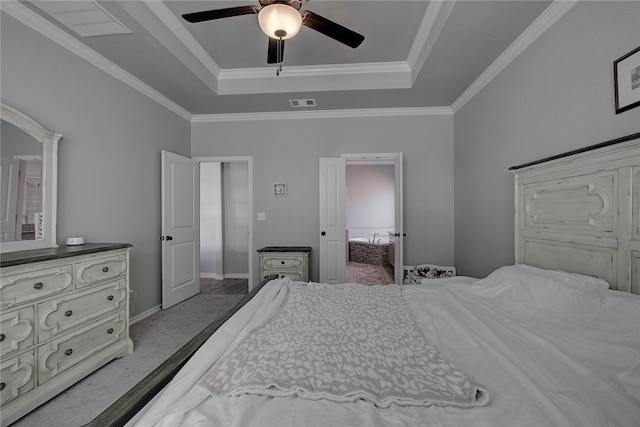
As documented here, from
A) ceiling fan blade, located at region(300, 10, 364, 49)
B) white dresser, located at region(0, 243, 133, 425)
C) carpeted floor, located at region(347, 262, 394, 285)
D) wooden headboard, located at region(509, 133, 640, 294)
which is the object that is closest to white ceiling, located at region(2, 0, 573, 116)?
ceiling fan blade, located at region(300, 10, 364, 49)

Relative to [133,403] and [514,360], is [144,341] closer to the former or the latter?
[133,403]

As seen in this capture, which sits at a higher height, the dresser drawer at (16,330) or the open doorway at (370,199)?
the open doorway at (370,199)

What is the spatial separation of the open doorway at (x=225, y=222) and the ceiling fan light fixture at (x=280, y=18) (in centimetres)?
348

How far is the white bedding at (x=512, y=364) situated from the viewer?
28.4 inches

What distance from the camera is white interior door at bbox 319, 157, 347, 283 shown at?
12.2 ft

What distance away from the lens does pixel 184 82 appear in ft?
9.64

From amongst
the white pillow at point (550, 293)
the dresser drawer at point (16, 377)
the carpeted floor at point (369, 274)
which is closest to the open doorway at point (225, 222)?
the carpeted floor at point (369, 274)

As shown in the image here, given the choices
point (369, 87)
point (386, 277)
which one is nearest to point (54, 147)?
point (369, 87)

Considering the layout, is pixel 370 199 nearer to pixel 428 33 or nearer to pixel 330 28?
pixel 428 33

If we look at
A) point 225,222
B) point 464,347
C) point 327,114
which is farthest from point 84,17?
point 225,222

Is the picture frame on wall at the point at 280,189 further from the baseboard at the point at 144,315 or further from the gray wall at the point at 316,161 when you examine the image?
the baseboard at the point at 144,315

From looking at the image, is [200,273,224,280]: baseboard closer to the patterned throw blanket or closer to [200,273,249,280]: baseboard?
[200,273,249,280]: baseboard

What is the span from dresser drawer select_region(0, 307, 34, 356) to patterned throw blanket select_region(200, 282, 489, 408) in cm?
149

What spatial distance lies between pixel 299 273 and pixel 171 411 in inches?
108
